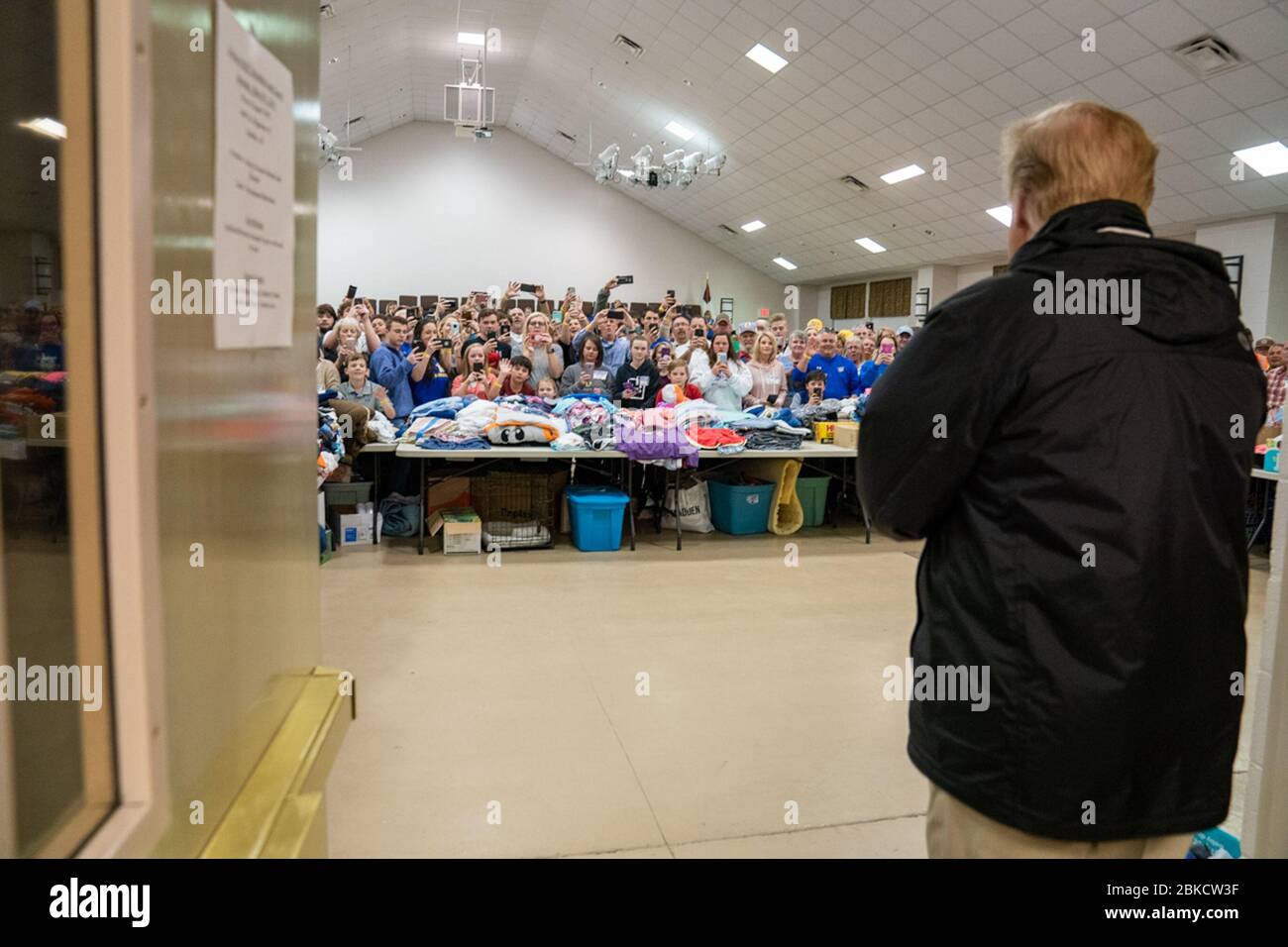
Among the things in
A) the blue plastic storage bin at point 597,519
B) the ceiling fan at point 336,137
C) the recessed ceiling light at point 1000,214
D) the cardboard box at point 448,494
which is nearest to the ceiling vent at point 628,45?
the ceiling fan at point 336,137

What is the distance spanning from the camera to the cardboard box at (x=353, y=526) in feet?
17.0

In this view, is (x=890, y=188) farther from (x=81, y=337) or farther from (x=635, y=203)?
(x=81, y=337)

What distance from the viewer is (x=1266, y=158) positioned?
26.7 feet

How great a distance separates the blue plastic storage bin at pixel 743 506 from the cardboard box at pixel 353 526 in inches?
91.1

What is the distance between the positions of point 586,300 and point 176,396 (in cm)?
1710

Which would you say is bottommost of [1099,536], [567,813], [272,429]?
[567,813]

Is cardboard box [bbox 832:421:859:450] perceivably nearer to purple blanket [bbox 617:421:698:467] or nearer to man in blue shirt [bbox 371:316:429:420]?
purple blanket [bbox 617:421:698:467]

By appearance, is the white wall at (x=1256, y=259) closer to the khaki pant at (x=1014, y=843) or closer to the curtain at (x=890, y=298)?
the curtain at (x=890, y=298)

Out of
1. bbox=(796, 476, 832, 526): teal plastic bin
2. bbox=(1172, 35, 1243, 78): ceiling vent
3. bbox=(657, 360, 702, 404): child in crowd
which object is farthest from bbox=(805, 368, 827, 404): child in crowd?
bbox=(1172, 35, 1243, 78): ceiling vent

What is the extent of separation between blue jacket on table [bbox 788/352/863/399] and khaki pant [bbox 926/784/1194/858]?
233 inches

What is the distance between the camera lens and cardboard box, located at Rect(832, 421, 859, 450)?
19.5 ft
